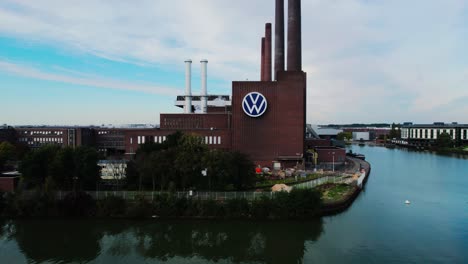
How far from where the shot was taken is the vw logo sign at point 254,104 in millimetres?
39312

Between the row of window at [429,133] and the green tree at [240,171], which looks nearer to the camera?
the green tree at [240,171]

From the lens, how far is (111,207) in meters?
21.4

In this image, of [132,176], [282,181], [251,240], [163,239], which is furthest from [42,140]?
[251,240]

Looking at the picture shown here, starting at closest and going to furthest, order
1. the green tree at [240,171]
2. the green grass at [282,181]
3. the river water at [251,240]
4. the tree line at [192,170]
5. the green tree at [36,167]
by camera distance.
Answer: the river water at [251,240]
the green tree at [36,167]
the tree line at [192,170]
the green tree at [240,171]
the green grass at [282,181]

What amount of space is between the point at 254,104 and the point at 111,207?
2215cm

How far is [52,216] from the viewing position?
21.6 metres

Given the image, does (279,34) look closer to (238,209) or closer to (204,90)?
(204,90)

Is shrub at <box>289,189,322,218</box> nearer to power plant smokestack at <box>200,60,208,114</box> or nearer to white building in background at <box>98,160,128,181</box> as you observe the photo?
white building in background at <box>98,160,128,181</box>

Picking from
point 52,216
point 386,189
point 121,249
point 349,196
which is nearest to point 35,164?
point 52,216

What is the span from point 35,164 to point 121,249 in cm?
1128

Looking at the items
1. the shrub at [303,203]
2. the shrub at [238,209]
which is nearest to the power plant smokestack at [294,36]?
the shrub at [303,203]

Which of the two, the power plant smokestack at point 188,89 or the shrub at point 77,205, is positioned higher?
the power plant smokestack at point 188,89

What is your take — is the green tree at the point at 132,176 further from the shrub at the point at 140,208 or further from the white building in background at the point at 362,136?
the white building in background at the point at 362,136

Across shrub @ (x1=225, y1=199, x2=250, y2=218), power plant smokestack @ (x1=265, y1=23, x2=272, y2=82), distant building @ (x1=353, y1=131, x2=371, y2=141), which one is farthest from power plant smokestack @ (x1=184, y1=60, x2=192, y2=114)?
distant building @ (x1=353, y1=131, x2=371, y2=141)
